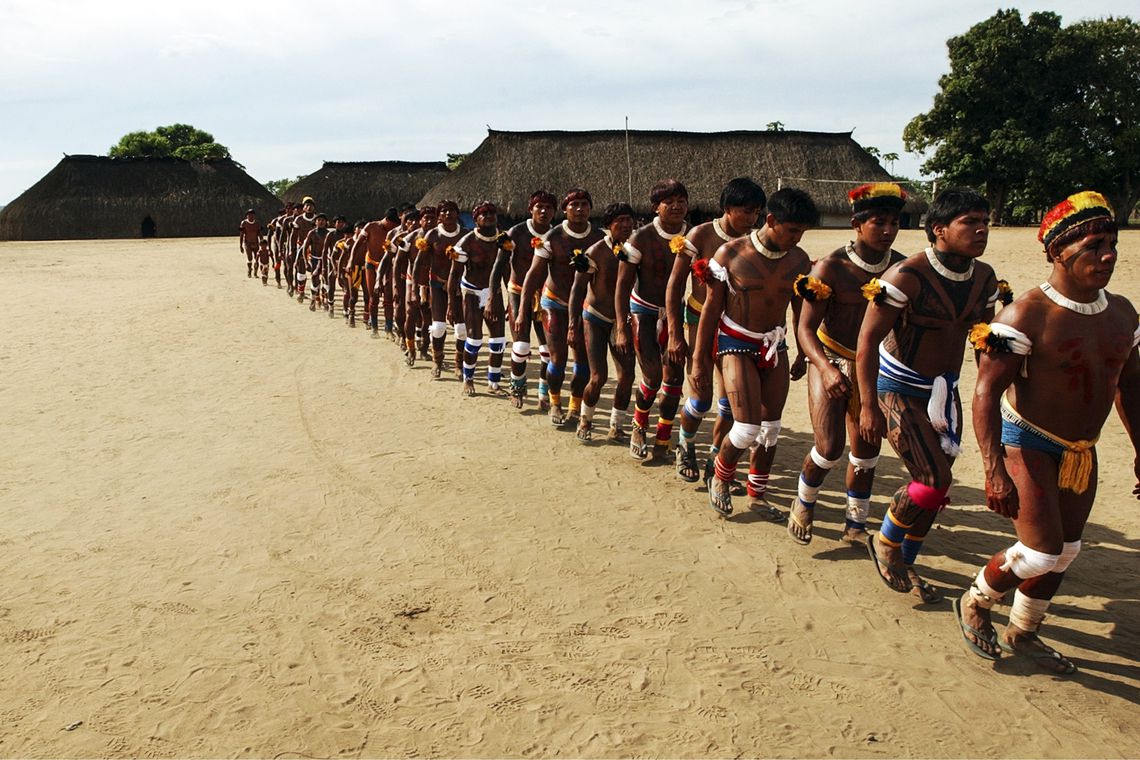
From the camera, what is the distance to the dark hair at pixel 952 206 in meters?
4.26

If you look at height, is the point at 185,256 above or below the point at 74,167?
below

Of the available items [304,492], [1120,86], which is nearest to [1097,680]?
[304,492]

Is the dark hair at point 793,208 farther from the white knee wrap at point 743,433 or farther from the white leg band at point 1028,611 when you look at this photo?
the white leg band at point 1028,611

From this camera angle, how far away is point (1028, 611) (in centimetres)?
389

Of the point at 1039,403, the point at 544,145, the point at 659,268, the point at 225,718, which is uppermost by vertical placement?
the point at 544,145

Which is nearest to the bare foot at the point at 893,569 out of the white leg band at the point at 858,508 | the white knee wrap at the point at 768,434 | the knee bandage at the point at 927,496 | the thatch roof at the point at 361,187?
the knee bandage at the point at 927,496

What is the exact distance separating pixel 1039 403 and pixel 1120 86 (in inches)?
1263

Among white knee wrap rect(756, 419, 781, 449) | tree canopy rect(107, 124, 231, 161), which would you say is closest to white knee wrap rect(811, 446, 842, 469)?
white knee wrap rect(756, 419, 781, 449)

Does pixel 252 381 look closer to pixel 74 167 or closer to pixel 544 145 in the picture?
pixel 544 145

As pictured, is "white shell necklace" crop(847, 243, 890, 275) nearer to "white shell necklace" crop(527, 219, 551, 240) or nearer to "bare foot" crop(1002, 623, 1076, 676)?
"bare foot" crop(1002, 623, 1076, 676)

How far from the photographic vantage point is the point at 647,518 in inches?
233

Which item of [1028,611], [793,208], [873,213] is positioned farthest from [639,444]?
[1028,611]

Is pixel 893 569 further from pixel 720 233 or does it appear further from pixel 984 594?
pixel 720 233

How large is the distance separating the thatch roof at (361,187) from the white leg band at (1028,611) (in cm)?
4746
